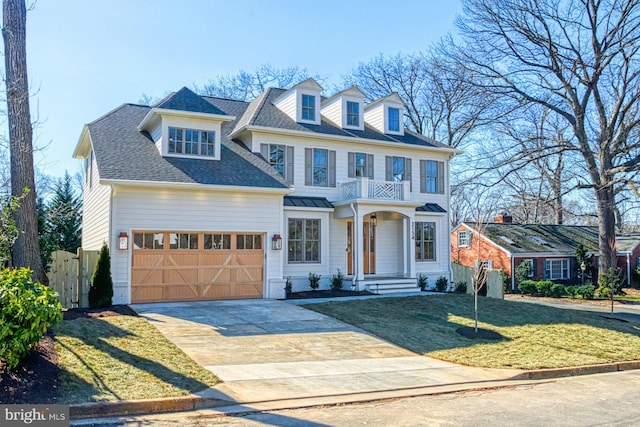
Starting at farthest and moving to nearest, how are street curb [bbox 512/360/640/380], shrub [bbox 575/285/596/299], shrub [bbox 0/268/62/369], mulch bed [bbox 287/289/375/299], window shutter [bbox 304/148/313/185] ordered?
shrub [bbox 575/285/596/299], window shutter [bbox 304/148/313/185], mulch bed [bbox 287/289/375/299], street curb [bbox 512/360/640/380], shrub [bbox 0/268/62/369]

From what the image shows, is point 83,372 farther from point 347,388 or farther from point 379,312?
point 379,312

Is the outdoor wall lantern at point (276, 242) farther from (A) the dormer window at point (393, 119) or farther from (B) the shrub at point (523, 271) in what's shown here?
(B) the shrub at point (523, 271)

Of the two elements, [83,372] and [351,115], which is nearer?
[83,372]

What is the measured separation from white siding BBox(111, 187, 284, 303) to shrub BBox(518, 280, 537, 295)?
15.7 metres

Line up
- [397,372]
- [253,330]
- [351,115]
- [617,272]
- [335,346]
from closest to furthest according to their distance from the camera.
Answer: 1. [397,372]
2. [335,346]
3. [253,330]
4. [351,115]
5. [617,272]

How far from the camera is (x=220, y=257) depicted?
16500mm

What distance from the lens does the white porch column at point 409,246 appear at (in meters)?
20.6

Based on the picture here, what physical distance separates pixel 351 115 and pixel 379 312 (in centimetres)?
979

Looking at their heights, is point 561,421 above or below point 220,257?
below

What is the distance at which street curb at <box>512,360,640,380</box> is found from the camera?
9.80 meters

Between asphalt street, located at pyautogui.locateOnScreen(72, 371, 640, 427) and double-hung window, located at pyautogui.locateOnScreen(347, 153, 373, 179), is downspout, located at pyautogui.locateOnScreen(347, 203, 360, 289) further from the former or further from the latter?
asphalt street, located at pyautogui.locateOnScreen(72, 371, 640, 427)

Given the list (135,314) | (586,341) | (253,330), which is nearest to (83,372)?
(253,330)

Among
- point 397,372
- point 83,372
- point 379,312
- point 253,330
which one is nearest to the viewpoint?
point 83,372

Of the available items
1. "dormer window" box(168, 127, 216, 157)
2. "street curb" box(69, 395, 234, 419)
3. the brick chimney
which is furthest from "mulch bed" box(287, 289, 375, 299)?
the brick chimney
